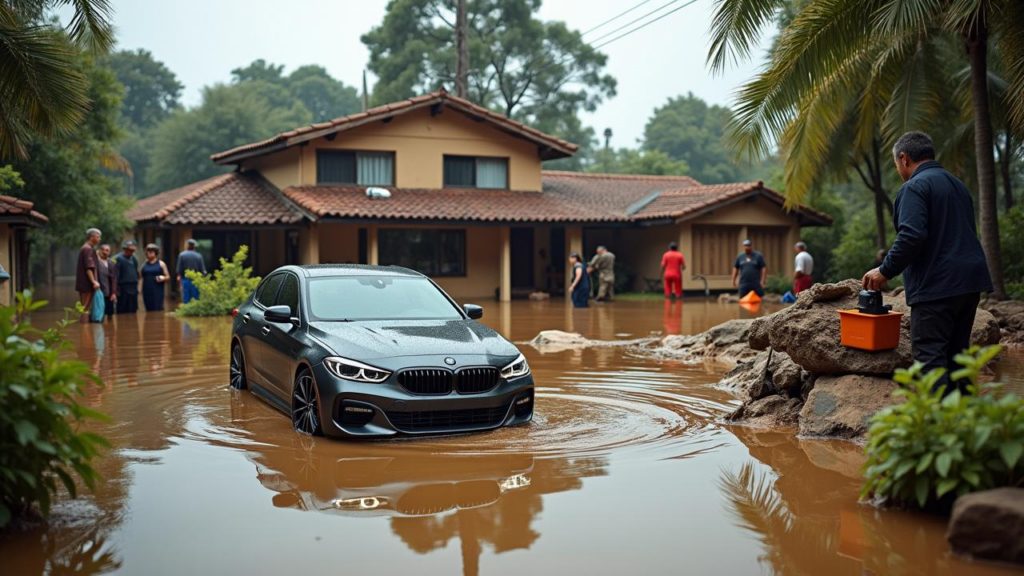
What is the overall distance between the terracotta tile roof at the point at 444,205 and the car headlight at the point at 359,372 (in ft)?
64.8

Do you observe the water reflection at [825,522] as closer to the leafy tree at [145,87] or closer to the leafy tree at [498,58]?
the leafy tree at [498,58]

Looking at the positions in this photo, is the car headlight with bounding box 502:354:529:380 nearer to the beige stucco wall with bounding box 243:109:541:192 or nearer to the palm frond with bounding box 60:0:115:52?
the palm frond with bounding box 60:0:115:52

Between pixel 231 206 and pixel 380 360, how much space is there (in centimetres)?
2287

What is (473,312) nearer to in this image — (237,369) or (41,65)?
(237,369)

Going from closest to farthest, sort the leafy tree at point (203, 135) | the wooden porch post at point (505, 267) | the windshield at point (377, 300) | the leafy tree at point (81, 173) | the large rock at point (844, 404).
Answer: the large rock at point (844, 404) → the windshield at point (377, 300) → the leafy tree at point (81, 173) → the wooden porch post at point (505, 267) → the leafy tree at point (203, 135)

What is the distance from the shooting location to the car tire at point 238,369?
11000 millimetres

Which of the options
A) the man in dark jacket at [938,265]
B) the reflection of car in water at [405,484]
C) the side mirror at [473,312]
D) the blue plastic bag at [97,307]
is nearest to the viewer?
the reflection of car in water at [405,484]

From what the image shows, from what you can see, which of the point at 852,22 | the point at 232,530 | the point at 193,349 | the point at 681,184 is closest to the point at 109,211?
the point at 193,349

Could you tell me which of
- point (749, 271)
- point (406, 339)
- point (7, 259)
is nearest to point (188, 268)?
point (7, 259)

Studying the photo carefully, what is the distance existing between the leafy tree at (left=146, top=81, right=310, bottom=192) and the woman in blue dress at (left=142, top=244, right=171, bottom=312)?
37.0 metres

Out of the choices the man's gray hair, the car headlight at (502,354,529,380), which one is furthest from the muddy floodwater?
the man's gray hair

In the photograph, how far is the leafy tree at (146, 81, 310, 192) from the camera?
194 ft

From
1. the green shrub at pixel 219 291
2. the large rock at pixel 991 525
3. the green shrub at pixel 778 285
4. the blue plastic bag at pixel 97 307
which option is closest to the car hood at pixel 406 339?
the large rock at pixel 991 525

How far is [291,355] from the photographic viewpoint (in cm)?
889
